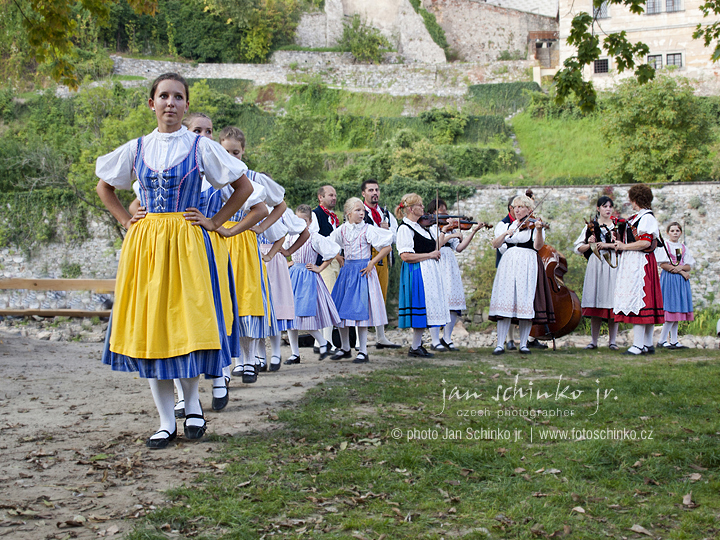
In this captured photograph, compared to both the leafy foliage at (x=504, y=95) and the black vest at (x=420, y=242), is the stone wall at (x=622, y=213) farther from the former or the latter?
the leafy foliage at (x=504, y=95)

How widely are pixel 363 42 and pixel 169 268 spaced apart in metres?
43.9

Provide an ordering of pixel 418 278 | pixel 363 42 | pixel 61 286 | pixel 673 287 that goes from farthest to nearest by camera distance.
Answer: pixel 363 42, pixel 61 286, pixel 673 287, pixel 418 278

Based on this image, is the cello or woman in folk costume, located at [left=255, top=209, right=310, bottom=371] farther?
the cello

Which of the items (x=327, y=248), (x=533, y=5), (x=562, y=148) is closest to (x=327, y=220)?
(x=327, y=248)

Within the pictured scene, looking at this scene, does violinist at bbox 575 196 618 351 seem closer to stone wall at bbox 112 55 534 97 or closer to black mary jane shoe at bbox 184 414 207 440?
black mary jane shoe at bbox 184 414 207 440

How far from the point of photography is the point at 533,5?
48281 millimetres

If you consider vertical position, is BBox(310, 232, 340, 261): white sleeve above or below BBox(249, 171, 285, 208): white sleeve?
below

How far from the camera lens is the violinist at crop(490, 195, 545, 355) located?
8258 mm

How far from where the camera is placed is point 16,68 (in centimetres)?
1673

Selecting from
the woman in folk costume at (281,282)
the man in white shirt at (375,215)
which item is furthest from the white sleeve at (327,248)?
the man in white shirt at (375,215)

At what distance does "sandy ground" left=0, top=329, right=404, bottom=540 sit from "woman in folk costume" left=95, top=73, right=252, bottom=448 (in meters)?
0.37

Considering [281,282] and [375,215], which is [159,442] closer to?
[281,282]

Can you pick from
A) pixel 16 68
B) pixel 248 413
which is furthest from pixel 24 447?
pixel 16 68

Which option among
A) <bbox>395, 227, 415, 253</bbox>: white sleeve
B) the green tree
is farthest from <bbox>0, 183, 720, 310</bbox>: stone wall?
<bbox>395, 227, 415, 253</bbox>: white sleeve
